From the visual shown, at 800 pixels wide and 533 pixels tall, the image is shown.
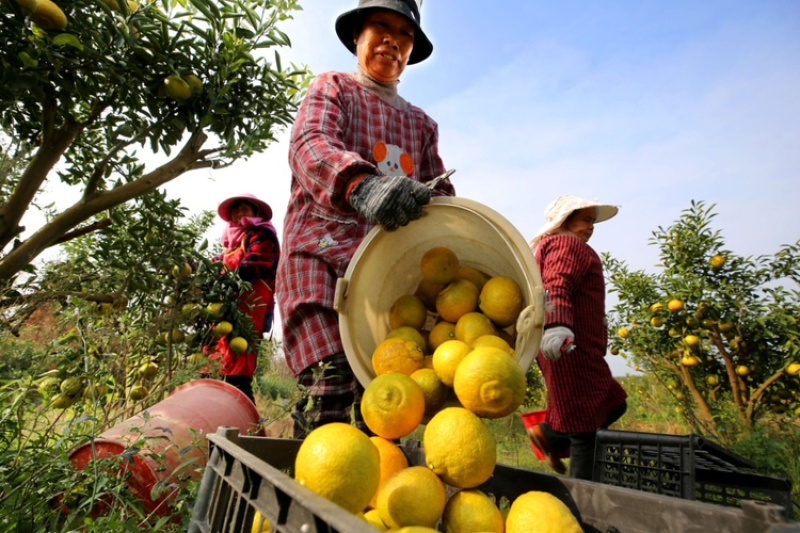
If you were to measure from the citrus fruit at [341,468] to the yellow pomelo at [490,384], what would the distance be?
254mm

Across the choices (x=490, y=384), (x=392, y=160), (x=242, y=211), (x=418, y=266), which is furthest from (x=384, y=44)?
(x=242, y=211)

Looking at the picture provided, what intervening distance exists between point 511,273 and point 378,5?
1034 millimetres

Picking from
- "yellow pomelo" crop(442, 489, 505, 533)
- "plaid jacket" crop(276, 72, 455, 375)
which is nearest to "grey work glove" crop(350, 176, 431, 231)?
"plaid jacket" crop(276, 72, 455, 375)

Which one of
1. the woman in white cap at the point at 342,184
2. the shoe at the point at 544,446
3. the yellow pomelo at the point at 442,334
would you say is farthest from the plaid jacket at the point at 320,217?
the shoe at the point at 544,446

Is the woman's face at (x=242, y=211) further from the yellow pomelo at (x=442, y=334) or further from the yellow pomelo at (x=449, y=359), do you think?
the yellow pomelo at (x=449, y=359)

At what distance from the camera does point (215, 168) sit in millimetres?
2518

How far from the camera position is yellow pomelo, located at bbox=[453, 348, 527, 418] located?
0.97 meters

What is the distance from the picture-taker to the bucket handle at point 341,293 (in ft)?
4.36

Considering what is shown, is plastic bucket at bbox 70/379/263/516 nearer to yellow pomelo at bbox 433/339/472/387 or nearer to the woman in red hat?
yellow pomelo at bbox 433/339/472/387

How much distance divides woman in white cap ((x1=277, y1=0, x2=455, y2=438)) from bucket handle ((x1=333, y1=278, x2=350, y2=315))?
0.19 meters

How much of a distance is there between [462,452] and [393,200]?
61 cm

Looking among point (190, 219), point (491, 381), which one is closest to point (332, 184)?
point (491, 381)

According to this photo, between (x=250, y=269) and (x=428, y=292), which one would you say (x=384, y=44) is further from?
(x=250, y=269)

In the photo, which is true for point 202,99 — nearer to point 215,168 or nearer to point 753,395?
point 215,168
